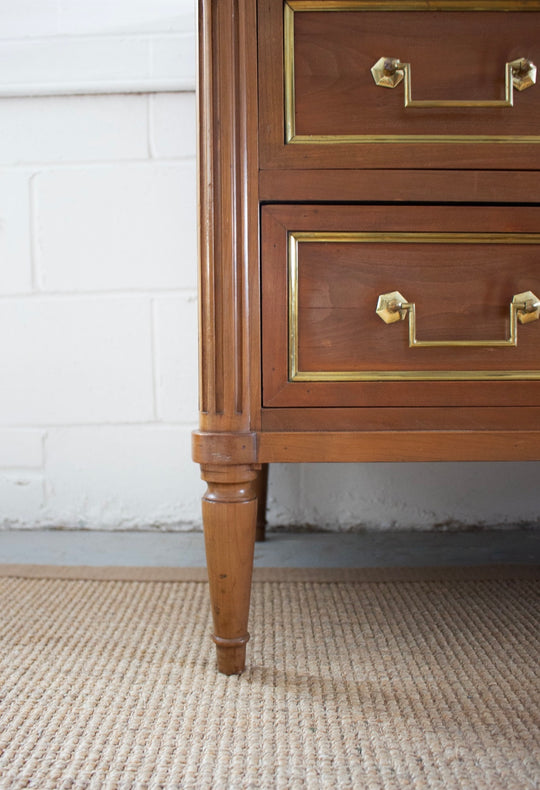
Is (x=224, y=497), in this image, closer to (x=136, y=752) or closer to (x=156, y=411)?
(x=136, y=752)

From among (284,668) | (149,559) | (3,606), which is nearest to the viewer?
(284,668)

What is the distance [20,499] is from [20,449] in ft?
0.27

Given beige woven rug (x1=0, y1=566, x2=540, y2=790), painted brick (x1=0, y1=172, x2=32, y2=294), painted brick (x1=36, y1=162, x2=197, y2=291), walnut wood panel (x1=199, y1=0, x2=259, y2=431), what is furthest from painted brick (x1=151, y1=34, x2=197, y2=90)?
beige woven rug (x1=0, y1=566, x2=540, y2=790)

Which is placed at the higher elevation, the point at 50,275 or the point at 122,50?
the point at 122,50

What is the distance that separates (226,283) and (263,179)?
9cm

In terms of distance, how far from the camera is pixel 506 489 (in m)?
1.05

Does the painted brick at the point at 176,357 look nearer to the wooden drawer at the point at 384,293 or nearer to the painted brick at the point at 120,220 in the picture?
the painted brick at the point at 120,220

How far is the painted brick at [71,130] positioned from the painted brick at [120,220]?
3 centimetres

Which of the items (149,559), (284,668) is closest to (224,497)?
(284,668)

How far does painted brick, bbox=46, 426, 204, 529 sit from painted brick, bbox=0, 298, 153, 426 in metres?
0.03

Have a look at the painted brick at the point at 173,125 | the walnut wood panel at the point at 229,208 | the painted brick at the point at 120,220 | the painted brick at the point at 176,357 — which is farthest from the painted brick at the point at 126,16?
the walnut wood panel at the point at 229,208

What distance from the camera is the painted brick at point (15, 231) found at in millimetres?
1040

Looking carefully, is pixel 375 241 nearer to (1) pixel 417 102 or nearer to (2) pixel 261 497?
(1) pixel 417 102

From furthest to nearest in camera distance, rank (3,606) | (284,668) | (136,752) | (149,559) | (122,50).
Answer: (122,50), (149,559), (3,606), (284,668), (136,752)
